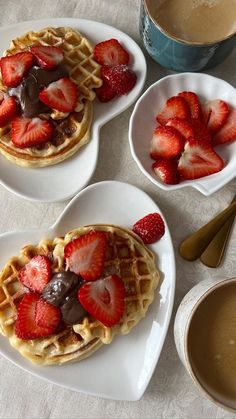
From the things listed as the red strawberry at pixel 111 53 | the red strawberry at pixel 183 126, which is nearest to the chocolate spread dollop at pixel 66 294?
the red strawberry at pixel 183 126

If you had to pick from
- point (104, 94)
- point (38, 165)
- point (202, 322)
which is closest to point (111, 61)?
point (104, 94)

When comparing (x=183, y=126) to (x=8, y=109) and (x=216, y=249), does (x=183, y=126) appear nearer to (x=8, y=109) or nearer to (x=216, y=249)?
(x=216, y=249)

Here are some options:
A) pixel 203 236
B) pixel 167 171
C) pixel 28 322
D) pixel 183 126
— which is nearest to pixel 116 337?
pixel 28 322

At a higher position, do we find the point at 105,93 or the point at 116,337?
the point at 105,93

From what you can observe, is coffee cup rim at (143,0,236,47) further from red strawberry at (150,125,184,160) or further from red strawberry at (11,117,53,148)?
red strawberry at (11,117,53,148)

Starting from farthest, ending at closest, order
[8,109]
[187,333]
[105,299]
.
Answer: [8,109]
[105,299]
[187,333]

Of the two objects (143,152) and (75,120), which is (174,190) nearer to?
(143,152)
